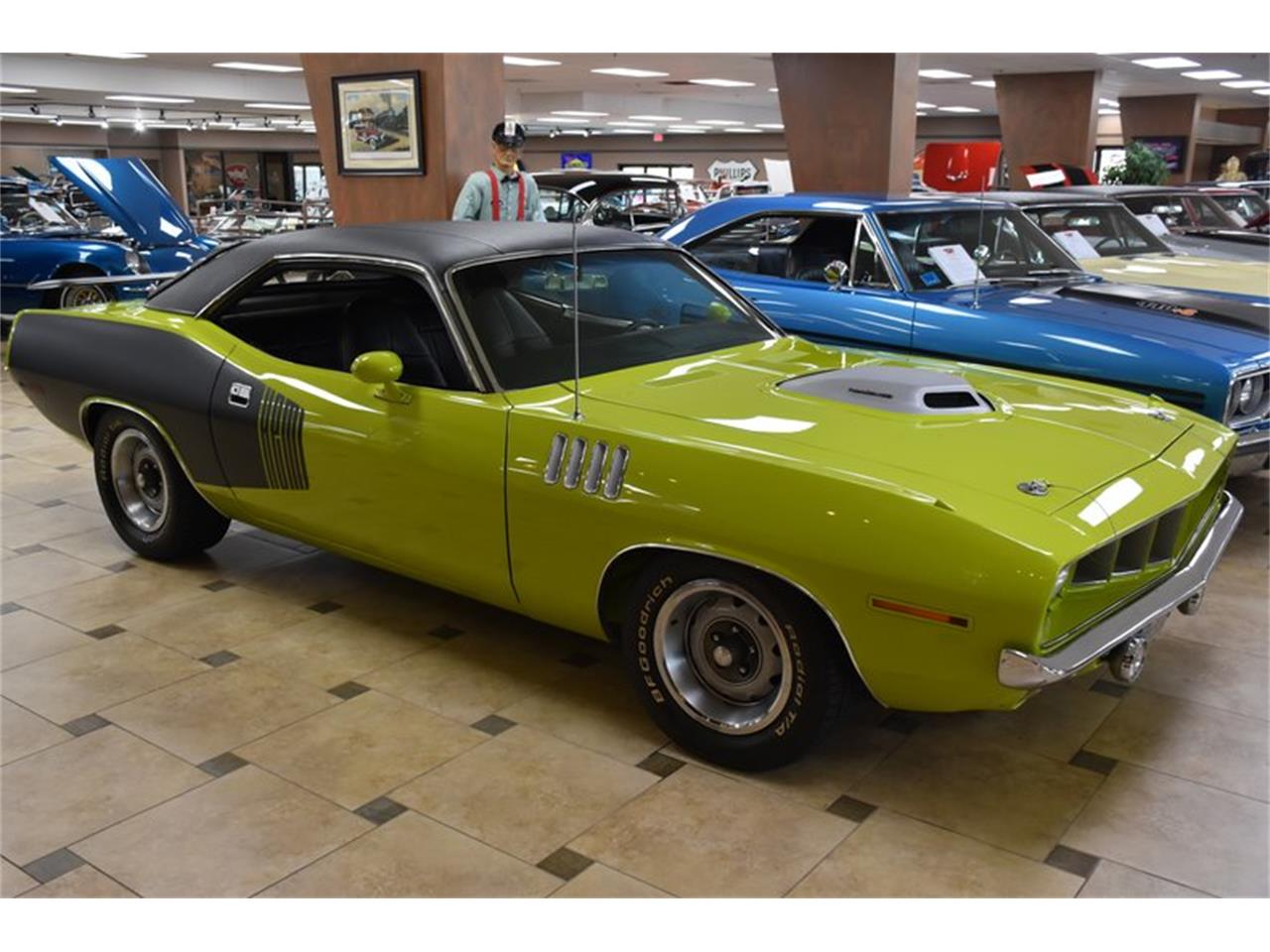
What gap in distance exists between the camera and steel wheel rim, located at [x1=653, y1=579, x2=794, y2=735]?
296 cm

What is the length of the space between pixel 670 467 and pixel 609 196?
9885 mm

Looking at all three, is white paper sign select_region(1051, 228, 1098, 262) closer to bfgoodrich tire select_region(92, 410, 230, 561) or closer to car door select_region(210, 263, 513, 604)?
car door select_region(210, 263, 513, 604)

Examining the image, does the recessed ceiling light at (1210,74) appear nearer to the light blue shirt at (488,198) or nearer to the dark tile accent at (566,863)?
the light blue shirt at (488,198)

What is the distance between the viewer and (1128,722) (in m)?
3.39

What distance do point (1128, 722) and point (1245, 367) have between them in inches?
78.5

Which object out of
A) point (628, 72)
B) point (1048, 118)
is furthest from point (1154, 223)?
point (628, 72)

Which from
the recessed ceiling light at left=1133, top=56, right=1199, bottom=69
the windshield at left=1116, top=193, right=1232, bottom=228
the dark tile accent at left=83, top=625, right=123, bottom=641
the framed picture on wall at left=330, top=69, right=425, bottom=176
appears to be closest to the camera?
the dark tile accent at left=83, top=625, right=123, bottom=641

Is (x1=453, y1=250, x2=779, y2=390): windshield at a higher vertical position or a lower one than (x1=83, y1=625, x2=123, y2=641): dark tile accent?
higher

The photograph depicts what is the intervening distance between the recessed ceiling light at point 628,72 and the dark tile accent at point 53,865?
17.5 metres

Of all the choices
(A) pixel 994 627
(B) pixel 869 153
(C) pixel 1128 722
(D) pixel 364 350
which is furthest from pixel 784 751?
(B) pixel 869 153

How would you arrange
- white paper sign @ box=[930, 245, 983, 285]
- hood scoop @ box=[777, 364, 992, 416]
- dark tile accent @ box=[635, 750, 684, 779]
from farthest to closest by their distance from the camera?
1. white paper sign @ box=[930, 245, 983, 285]
2. hood scoop @ box=[777, 364, 992, 416]
3. dark tile accent @ box=[635, 750, 684, 779]

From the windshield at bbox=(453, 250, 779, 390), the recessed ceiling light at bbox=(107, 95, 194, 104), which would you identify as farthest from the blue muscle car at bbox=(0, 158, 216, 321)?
the recessed ceiling light at bbox=(107, 95, 194, 104)

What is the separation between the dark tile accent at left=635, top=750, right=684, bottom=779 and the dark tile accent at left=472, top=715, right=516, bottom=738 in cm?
44
